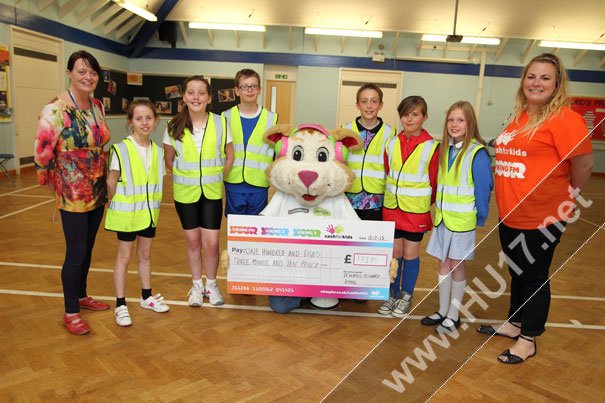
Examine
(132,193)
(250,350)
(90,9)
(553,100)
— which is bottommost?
(250,350)

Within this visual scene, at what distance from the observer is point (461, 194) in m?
2.85

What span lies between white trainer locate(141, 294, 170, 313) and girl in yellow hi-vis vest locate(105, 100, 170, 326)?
22cm

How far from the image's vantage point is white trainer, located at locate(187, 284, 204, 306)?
3.32m

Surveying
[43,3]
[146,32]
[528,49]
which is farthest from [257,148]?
[528,49]

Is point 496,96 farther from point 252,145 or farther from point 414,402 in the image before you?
point 414,402

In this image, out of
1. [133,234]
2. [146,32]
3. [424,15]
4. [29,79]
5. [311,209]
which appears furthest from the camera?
[146,32]

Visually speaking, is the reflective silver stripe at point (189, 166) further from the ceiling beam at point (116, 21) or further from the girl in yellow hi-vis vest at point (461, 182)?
the ceiling beam at point (116, 21)

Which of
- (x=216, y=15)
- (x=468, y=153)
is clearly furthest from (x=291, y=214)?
(x=216, y=15)

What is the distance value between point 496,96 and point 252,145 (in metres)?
12.3

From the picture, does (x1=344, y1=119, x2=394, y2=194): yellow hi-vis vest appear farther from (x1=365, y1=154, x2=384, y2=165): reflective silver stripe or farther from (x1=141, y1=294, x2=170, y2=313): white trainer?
(x1=141, y1=294, x2=170, y2=313): white trainer

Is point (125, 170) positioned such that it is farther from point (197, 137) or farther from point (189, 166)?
point (197, 137)

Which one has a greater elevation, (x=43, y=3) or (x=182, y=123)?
(x=43, y=3)

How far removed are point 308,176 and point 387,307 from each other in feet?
3.70

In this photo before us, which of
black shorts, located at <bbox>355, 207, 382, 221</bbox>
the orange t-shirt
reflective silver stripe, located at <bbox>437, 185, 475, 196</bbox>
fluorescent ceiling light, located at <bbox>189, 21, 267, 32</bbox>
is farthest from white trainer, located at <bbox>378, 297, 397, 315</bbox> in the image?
fluorescent ceiling light, located at <bbox>189, 21, 267, 32</bbox>
